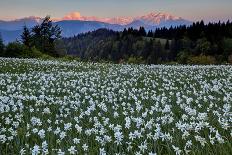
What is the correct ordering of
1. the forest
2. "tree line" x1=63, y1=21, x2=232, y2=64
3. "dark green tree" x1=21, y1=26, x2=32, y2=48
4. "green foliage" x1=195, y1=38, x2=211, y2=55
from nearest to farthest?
1. the forest
2. "dark green tree" x1=21, y1=26, x2=32, y2=48
3. "tree line" x1=63, y1=21, x2=232, y2=64
4. "green foliage" x1=195, y1=38, x2=211, y2=55


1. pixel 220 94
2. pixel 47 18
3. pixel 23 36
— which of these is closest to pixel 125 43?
pixel 47 18

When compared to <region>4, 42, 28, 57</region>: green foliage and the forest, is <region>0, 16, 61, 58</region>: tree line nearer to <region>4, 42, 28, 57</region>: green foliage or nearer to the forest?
the forest

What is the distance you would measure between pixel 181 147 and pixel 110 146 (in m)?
1.33

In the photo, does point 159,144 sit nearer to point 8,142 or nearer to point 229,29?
point 8,142

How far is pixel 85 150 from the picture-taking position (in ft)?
26.1

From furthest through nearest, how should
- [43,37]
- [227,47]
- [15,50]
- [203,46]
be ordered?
[203,46], [227,47], [43,37], [15,50]

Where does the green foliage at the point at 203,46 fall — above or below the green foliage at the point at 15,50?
below

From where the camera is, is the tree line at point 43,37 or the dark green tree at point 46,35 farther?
the dark green tree at point 46,35

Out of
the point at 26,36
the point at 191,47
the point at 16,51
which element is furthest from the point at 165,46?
the point at 16,51

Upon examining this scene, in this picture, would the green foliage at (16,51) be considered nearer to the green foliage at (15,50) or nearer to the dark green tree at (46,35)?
the green foliage at (15,50)

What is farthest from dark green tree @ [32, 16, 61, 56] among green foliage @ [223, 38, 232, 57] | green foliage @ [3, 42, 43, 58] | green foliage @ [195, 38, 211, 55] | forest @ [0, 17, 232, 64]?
green foliage @ [223, 38, 232, 57]

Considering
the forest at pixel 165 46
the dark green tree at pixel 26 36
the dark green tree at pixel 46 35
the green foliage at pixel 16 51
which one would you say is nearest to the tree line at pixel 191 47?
the forest at pixel 165 46

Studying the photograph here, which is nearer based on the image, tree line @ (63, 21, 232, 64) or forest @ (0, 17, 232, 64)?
forest @ (0, 17, 232, 64)

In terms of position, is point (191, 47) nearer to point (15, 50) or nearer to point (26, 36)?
point (26, 36)
